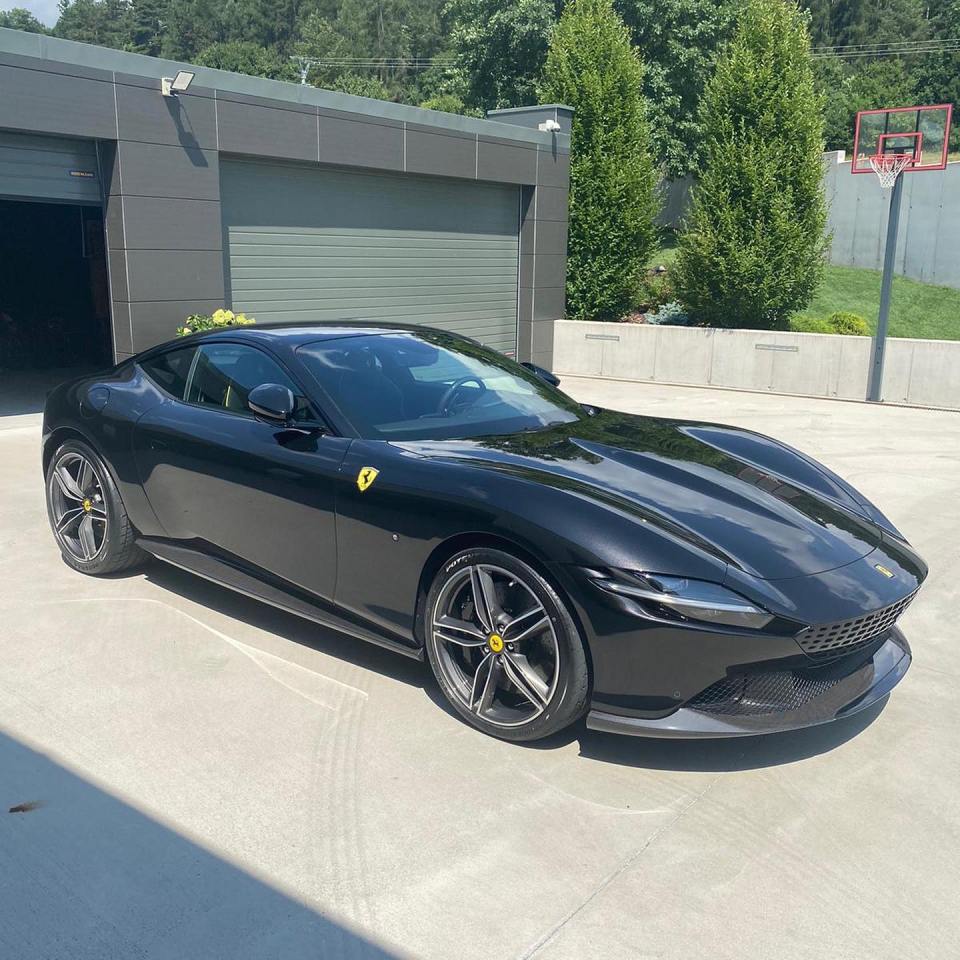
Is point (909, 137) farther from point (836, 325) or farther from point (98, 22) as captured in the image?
point (98, 22)

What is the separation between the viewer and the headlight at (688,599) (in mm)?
3062

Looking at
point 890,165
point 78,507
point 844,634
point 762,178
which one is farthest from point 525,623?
point 762,178

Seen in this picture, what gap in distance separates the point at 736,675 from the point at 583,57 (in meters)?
17.6

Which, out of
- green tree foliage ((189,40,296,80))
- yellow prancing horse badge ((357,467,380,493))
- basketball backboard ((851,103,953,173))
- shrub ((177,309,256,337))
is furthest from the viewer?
green tree foliage ((189,40,296,80))

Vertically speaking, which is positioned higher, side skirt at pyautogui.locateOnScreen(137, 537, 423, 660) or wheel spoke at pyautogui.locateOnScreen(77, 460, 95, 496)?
wheel spoke at pyautogui.locateOnScreen(77, 460, 95, 496)

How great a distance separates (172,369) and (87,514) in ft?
3.20

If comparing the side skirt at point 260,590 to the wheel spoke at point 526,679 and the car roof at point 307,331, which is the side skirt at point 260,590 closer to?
the wheel spoke at point 526,679

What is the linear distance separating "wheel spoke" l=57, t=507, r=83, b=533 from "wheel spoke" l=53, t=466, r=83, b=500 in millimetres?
72

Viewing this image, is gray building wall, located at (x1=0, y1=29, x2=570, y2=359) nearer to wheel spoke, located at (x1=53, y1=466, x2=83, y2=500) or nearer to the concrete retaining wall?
the concrete retaining wall

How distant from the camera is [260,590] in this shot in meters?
4.29

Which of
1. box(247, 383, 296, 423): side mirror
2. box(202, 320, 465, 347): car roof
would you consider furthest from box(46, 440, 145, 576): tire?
box(247, 383, 296, 423): side mirror

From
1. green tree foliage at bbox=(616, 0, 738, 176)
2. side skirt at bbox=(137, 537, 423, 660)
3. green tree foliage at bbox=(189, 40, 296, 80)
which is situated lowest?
side skirt at bbox=(137, 537, 423, 660)

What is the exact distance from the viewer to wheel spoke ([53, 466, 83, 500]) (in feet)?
17.4

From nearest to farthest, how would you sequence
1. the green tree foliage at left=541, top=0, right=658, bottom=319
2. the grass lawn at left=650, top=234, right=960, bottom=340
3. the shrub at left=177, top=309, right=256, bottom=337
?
the shrub at left=177, top=309, right=256, bottom=337 → the green tree foliage at left=541, top=0, right=658, bottom=319 → the grass lawn at left=650, top=234, right=960, bottom=340
